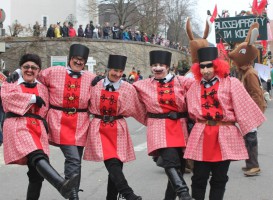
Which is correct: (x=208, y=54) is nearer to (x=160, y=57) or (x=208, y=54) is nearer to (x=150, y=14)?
(x=160, y=57)

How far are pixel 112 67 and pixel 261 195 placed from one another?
106 inches

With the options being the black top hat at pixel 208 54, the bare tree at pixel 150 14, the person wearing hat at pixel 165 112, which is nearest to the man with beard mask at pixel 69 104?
the person wearing hat at pixel 165 112

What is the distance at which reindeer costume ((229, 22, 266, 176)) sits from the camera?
726 cm

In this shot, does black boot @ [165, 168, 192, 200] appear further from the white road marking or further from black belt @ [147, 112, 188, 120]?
the white road marking

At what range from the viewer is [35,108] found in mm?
5414

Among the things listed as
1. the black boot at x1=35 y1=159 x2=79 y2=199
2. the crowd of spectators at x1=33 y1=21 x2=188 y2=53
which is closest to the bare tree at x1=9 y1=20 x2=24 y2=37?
the crowd of spectators at x1=33 y1=21 x2=188 y2=53

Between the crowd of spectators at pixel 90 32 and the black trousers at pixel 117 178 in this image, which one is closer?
the black trousers at pixel 117 178

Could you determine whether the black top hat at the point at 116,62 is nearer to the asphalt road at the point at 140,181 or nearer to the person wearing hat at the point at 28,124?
the person wearing hat at the point at 28,124

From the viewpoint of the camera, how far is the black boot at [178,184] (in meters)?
4.96

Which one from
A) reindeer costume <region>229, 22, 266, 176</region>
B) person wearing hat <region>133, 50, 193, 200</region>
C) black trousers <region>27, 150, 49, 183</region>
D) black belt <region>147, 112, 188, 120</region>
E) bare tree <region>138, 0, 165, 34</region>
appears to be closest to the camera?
black trousers <region>27, 150, 49, 183</region>

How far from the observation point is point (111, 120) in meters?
5.55

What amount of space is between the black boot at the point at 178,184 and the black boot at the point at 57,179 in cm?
103

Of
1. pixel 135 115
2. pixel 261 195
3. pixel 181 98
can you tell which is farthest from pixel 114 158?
pixel 261 195

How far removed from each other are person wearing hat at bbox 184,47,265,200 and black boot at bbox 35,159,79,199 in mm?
1309
